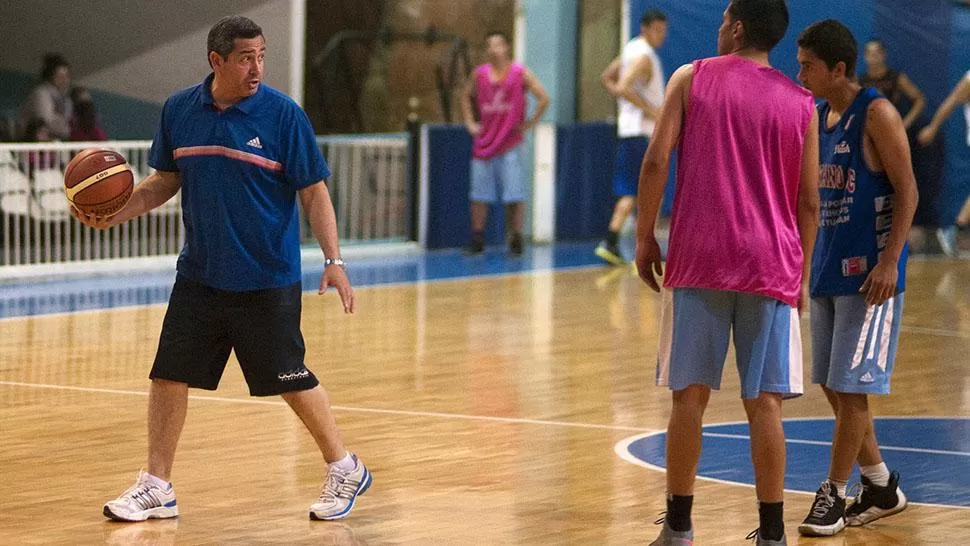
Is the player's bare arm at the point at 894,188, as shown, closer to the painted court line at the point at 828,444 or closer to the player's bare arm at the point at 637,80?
the painted court line at the point at 828,444

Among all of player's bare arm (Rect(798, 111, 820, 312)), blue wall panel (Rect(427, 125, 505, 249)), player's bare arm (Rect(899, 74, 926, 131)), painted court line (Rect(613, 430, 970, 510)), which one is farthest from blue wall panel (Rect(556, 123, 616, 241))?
player's bare arm (Rect(798, 111, 820, 312))

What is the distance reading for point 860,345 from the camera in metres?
6.61

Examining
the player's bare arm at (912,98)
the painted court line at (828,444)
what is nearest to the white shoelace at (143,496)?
the painted court line at (828,444)

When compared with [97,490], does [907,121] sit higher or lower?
higher

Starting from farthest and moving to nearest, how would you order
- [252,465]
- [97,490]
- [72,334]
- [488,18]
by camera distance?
[488,18]
[72,334]
[252,465]
[97,490]

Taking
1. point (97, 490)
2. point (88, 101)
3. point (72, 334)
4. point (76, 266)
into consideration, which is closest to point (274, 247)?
point (97, 490)

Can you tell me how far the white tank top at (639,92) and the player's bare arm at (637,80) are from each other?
4 cm

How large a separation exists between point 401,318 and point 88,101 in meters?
4.90

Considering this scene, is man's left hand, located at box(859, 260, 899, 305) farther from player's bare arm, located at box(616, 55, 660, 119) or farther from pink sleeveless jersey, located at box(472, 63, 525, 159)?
pink sleeveless jersey, located at box(472, 63, 525, 159)

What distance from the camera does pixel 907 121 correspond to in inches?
725

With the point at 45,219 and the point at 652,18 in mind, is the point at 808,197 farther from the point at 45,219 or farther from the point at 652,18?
the point at 652,18

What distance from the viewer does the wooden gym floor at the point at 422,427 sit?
263 inches

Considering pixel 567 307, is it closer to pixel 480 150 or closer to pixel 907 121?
pixel 480 150

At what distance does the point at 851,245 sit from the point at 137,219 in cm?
1003
